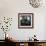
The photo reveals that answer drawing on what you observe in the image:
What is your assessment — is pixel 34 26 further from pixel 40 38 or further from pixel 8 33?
pixel 8 33

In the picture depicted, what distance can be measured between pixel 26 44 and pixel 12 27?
3.86ft

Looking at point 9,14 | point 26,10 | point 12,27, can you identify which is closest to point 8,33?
point 12,27

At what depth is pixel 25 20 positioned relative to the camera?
17.7 ft

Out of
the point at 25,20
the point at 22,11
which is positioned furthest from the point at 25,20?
the point at 22,11

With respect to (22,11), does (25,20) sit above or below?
below

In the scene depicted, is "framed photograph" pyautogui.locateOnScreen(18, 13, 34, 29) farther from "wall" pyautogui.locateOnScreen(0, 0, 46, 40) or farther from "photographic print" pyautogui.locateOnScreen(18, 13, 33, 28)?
"wall" pyautogui.locateOnScreen(0, 0, 46, 40)

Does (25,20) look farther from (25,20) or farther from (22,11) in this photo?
(22,11)

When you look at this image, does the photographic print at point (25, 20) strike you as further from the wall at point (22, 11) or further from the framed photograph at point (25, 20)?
the wall at point (22, 11)

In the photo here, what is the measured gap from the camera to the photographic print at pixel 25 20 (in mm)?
5340

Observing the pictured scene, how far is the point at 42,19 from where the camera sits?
5379 millimetres

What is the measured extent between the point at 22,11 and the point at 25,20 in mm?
360

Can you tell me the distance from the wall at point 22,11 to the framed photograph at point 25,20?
4.5 inches

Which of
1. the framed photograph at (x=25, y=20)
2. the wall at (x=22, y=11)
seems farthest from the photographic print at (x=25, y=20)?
the wall at (x=22, y=11)

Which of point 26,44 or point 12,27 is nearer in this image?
point 26,44
